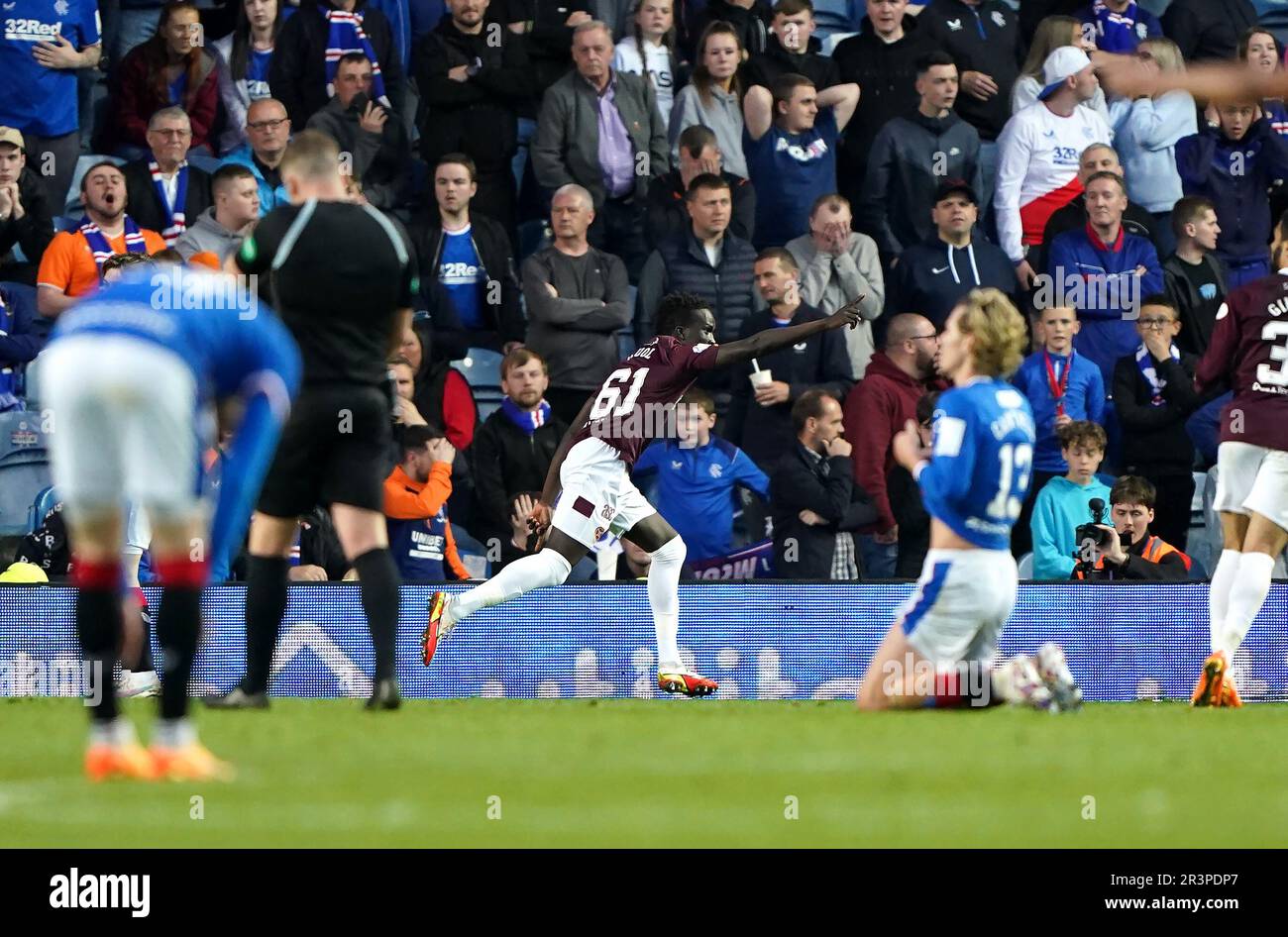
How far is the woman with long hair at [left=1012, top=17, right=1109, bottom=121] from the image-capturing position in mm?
16562

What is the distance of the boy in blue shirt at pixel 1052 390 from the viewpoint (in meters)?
14.9

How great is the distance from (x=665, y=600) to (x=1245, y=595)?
3.15 metres

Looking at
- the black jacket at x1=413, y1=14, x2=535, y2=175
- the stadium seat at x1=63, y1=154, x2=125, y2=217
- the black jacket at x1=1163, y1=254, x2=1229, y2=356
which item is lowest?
the black jacket at x1=1163, y1=254, x2=1229, y2=356

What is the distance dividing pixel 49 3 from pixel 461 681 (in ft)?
21.3

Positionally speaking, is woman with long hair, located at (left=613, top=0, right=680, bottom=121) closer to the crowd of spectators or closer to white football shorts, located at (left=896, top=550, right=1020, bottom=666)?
the crowd of spectators

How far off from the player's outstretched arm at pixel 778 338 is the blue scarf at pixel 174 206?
516cm

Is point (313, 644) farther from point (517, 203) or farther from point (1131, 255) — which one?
point (1131, 255)

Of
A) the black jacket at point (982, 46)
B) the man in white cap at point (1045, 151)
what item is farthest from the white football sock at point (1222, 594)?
the black jacket at point (982, 46)

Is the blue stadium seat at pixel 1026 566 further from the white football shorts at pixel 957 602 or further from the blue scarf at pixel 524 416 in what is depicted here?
the white football shorts at pixel 957 602

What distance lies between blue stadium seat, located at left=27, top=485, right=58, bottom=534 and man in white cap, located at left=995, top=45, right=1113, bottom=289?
7.24m

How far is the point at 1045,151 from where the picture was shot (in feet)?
54.3

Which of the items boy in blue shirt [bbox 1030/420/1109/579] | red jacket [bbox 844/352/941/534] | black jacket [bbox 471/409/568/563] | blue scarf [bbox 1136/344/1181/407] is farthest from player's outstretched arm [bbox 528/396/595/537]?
blue scarf [bbox 1136/344/1181/407]

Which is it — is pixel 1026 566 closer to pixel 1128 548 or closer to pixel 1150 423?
pixel 1128 548

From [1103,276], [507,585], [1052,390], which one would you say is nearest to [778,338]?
[507,585]
